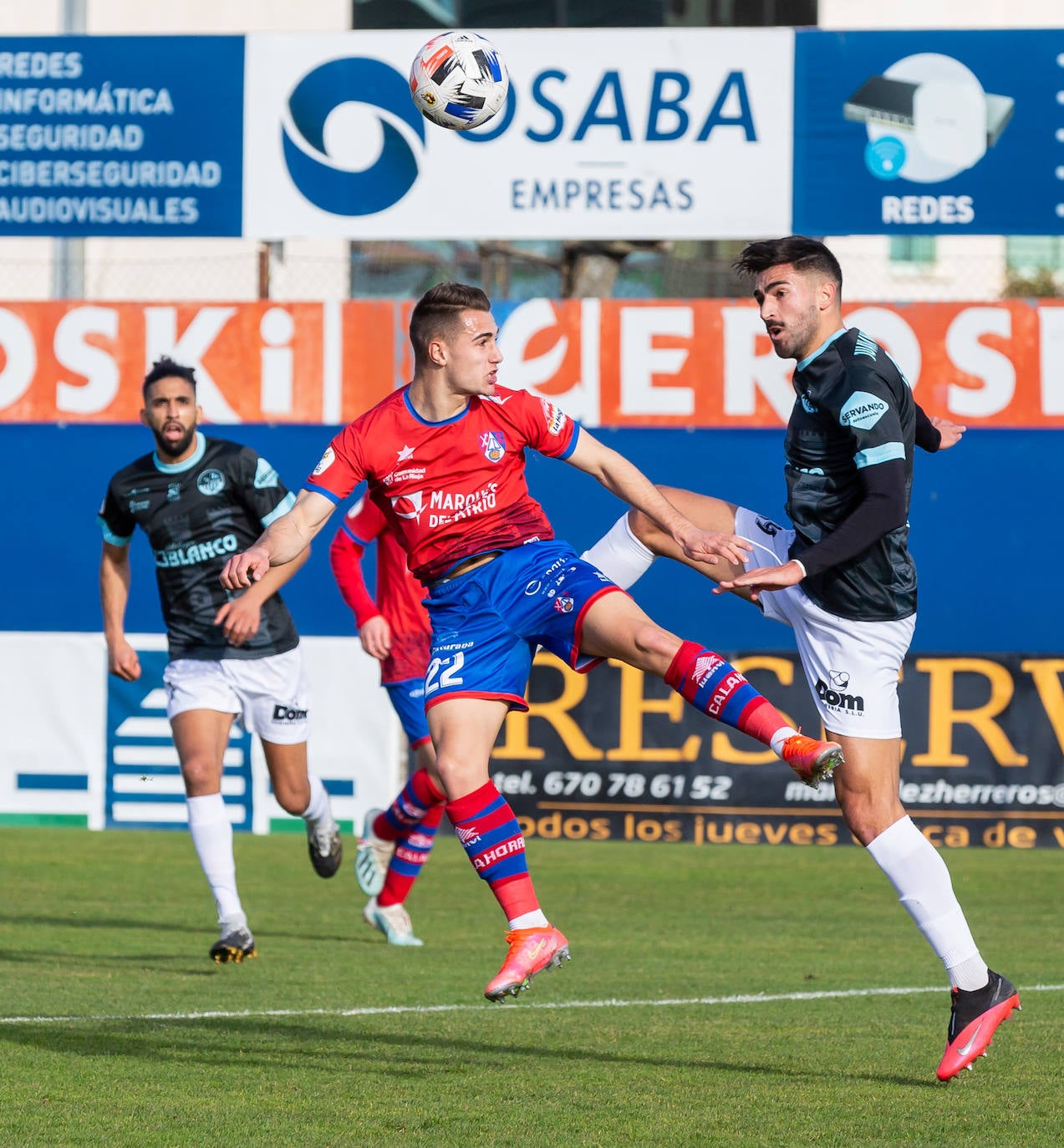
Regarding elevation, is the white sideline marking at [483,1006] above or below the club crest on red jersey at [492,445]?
below

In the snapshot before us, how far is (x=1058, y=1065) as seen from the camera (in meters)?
5.86

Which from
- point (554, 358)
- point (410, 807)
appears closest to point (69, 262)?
point (554, 358)

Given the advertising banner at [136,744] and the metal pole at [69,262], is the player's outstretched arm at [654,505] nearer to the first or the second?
the advertising banner at [136,744]

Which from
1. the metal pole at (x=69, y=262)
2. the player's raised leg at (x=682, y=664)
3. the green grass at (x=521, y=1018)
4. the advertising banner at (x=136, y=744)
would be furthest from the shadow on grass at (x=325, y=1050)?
the metal pole at (x=69, y=262)

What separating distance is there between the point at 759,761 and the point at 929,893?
21.4 ft

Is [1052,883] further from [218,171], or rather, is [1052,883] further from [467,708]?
[218,171]

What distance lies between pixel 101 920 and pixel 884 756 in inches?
210

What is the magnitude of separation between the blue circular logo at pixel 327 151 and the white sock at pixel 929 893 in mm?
9029

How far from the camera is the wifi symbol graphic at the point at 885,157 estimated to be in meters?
13.4

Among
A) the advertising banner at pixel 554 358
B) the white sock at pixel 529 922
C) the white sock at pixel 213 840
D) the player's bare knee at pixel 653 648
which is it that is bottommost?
the white sock at pixel 213 840

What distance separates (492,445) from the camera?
6.14 meters

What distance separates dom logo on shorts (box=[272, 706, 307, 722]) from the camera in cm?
856

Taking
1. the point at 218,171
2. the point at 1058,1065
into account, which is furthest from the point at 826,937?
the point at 218,171

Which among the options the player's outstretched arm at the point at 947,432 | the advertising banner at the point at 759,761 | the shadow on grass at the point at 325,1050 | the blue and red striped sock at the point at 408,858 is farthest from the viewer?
the advertising banner at the point at 759,761
